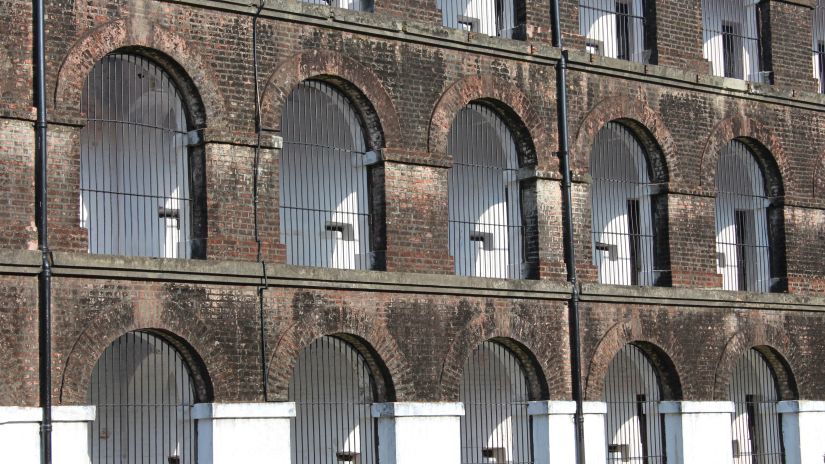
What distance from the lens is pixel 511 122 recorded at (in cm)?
2573

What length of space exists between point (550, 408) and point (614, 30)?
24.5 ft

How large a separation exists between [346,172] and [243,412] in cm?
516

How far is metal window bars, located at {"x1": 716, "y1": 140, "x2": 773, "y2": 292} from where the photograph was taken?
29.3 metres

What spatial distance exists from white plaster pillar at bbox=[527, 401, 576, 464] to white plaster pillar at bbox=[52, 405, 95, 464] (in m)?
7.65

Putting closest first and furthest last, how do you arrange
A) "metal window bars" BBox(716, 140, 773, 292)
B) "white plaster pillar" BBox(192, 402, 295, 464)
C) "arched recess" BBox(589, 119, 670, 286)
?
"white plaster pillar" BBox(192, 402, 295, 464) → "arched recess" BBox(589, 119, 670, 286) → "metal window bars" BBox(716, 140, 773, 292)

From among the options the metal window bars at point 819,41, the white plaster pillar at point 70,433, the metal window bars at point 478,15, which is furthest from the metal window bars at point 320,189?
the metal window bars at point 819,41

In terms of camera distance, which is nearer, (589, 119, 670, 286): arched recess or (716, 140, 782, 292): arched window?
(589, 119, 670, 286): arched recess

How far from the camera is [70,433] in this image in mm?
20156

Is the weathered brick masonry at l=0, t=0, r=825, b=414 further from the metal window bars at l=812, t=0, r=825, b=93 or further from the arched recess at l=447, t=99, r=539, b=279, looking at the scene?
the metal window bars at l=812, t=0, r=825, b=93

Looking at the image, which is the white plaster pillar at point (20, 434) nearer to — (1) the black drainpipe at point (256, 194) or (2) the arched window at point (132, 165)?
(1) the black drainpipe at point (256, 194)

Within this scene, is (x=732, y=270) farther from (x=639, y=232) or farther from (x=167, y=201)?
(x=167, y=201)

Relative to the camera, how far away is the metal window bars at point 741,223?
96.1ft

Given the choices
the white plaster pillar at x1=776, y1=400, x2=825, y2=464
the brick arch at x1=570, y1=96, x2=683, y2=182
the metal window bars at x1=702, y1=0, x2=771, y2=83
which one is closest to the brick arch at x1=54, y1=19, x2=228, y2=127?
the brick arch at x1=570, y1=96, x2=683, y2=182

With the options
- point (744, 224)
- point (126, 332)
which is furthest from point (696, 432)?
point (126, 332)
